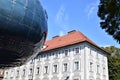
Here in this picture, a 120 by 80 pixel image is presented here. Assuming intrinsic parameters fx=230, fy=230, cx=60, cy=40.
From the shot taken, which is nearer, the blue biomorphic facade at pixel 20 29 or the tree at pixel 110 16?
the blue biomorphic facade at pixel 20 29

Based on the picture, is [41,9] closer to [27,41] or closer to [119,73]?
[27,41]

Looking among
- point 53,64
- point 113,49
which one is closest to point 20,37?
point 53,64

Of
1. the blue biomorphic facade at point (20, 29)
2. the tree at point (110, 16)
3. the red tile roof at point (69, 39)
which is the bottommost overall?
the blue biomorphic facade at point (20, 29)

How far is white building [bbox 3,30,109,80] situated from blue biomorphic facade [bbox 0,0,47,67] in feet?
106

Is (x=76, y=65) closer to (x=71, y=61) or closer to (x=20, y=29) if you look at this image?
(x=71, y=61)

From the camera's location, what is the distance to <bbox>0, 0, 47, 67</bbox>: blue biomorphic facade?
11.3 ft

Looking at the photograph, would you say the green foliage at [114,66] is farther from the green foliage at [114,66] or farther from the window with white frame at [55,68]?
the window with white frame at [55,68]

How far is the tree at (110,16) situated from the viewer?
326 inches

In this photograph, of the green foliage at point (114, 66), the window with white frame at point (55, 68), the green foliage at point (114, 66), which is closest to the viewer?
the window with white frame at point (55, 68)

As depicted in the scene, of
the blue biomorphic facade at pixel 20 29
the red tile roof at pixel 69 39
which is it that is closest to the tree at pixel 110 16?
the blue biomorphic facade at pixel 20 29

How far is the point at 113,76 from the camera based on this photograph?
151 ft

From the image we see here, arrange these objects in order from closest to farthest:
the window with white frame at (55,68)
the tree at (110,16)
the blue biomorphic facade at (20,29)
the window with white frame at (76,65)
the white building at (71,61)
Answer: the blue biomorphic facade at (20,29), the tree at (110,16), the white building at (71,61), the window with white frame at (76,65), the window with white frame at (55,68)

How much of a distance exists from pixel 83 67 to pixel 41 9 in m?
33.0

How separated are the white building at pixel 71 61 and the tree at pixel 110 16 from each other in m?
27.3
